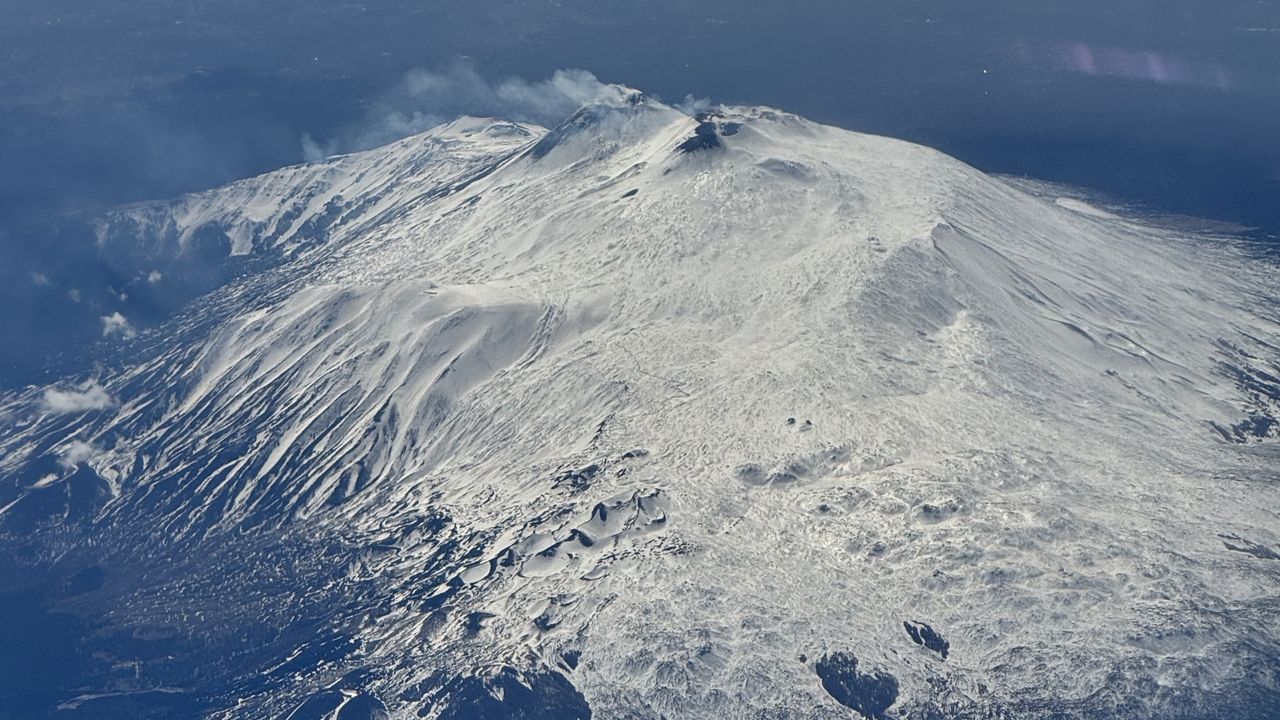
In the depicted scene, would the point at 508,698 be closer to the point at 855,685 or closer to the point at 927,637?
the point at 855,685

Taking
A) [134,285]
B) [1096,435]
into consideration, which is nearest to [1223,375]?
[1096,435]

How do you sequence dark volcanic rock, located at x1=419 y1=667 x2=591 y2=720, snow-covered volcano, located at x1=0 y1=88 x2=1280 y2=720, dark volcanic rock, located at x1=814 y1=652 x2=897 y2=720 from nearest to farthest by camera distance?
dark volcanic rock, located at x1=814 y1=652 x2=897 y2=720 < dark volcanic rock, located at x1=419 y1=667 x2=591 y2=720 < snow-covered volcano, located at x1=0 y1=88 x2=1280 y2=720

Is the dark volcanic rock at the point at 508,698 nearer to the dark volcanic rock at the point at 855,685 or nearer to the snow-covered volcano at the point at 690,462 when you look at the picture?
the snow-covered volcano at the point at 690,462

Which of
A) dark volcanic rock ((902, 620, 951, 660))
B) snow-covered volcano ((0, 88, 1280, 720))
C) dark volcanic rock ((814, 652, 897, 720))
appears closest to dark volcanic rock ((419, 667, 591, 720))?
snow-covered volcano ((0, 88, 1280, 720))

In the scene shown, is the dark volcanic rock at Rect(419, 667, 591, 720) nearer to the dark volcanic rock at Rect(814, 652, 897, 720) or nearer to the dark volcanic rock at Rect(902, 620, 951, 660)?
the dark volcanic rock at Rect(814, 652, 897, 720)

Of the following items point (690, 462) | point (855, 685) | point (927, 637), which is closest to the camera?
point (855, 685)

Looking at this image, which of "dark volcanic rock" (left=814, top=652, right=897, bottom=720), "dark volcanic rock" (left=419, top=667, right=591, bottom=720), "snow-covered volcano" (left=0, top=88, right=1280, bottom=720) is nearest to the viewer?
"dark volcanic rock" (left=814, top=652, right=897, bottom=720)

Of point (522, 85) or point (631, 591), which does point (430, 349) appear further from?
point (522, 85)

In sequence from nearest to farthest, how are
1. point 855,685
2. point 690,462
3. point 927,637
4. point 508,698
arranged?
point 855,685, point 927,637, point 508,698, point 690,462

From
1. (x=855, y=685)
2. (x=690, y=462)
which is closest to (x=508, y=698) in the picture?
(x=855, y=685)
